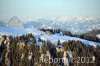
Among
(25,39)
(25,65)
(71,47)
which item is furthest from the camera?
(25,39)

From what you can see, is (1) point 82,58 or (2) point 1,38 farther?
(2) point 1,38

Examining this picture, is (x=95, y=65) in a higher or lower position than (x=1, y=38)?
lower

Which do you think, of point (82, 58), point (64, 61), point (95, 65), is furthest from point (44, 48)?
point (95, 65)

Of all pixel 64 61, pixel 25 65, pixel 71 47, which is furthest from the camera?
pixel 71 47

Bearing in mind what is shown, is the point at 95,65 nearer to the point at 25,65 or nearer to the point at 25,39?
the point at 25,65

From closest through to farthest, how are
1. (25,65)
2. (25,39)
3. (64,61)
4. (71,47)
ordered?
1. (25,65)
2. (64,61)
3. (71,47)
4. (25,39)

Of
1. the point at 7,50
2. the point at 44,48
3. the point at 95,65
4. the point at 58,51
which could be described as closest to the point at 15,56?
the point at 7,50

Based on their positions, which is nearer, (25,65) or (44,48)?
(25,65)

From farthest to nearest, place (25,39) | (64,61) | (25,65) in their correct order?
(25,39) < (64,61) < (25,65)

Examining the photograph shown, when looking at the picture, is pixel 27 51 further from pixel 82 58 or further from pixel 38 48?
pixel 82 58
